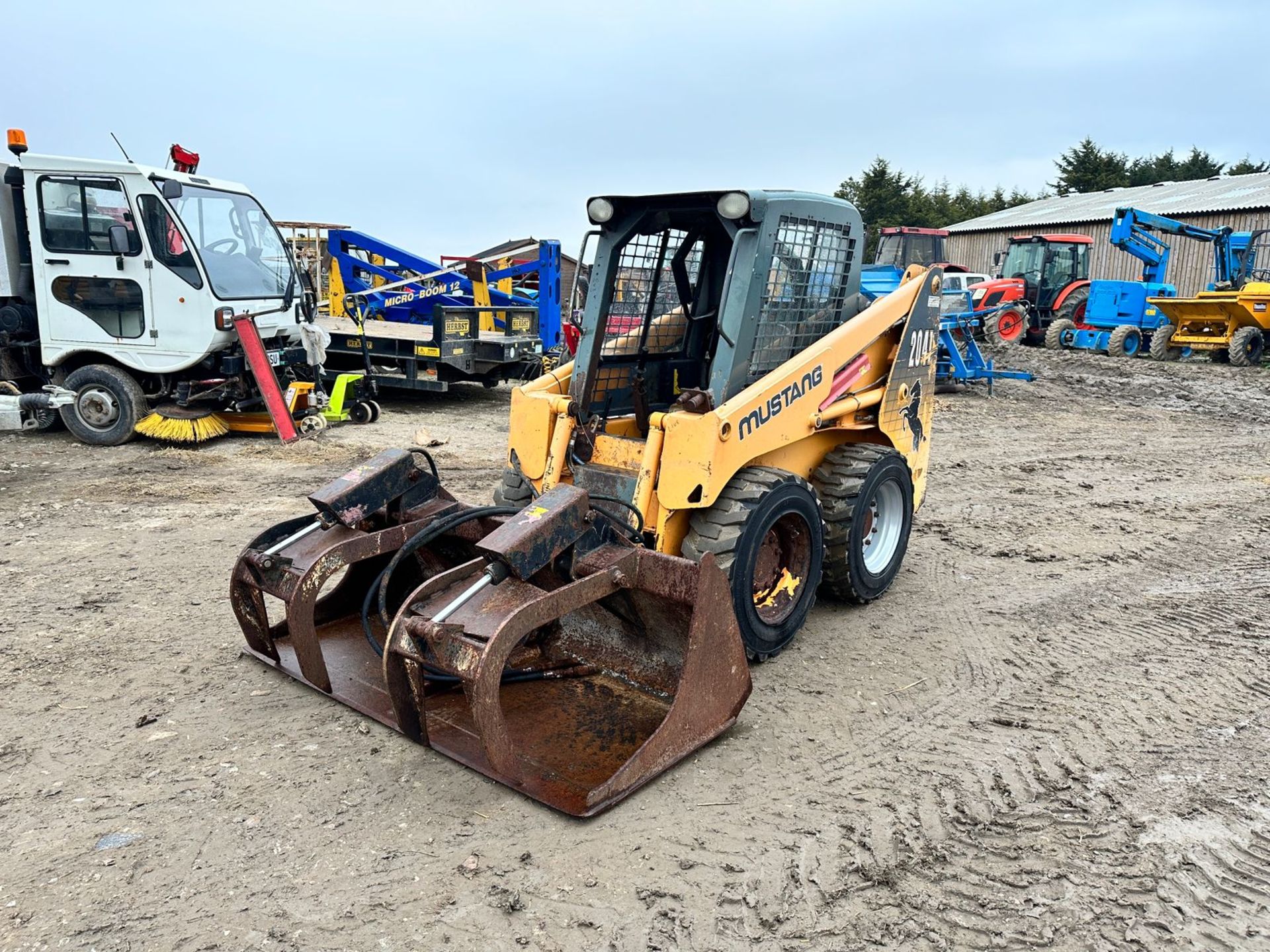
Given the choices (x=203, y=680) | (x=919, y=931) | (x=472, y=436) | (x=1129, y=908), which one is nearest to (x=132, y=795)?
(x=203, y=680)

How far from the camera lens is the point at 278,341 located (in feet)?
29.5

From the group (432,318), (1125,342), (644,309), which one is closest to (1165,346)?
(1125,342)

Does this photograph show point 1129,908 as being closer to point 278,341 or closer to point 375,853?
point 375,853

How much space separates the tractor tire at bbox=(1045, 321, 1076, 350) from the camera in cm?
1839

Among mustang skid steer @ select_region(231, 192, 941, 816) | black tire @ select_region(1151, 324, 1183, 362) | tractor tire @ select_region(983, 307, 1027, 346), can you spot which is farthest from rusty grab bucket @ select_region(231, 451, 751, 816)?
black tire @ select_region(1151, 324, 1183, 362)

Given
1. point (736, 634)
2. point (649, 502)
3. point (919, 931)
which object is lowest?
point (919, 931)

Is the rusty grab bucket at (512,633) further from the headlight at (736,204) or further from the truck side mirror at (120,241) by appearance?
the truck side mirror at (120,241)

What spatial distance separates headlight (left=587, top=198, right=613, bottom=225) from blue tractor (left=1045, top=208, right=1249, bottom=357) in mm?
15877

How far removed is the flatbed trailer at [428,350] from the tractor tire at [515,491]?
621 centimetres

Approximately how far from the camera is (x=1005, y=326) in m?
17.0

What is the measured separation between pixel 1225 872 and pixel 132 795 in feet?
10.9

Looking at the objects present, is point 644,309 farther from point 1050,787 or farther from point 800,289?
point 1050,787

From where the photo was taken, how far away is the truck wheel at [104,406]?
322 inches

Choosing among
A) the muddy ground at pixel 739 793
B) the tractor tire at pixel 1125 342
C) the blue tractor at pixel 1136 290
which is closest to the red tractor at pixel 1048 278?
the blue tractor at pixel 1136 290
